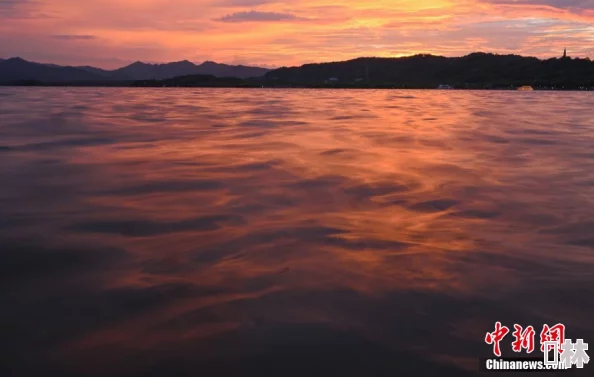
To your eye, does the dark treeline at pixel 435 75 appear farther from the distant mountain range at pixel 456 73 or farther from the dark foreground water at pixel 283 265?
the dark foreground water at pixel 283 265

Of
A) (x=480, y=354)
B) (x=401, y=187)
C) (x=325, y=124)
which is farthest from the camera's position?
(x=325, y=124)

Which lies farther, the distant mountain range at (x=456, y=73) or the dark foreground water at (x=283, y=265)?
the distant mountain range at (x=456, y=73)

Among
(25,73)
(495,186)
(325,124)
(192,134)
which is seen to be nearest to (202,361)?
(495,186)

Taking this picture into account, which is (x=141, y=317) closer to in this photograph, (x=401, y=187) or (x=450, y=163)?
(x=401, y=187)

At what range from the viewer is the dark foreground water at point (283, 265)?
3.84 metres

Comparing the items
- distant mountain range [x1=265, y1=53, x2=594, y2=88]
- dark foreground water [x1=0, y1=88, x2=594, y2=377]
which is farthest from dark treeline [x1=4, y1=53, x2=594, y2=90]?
dark foreground water [x1=0, y1=88, x2=594, y2=377]

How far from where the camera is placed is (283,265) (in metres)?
5.46

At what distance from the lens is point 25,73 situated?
16050 cm

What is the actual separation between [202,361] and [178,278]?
1516 mm

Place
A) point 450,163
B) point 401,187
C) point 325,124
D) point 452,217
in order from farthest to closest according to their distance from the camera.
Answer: point 325,124, point 450,163, point 401,187, point 452,217

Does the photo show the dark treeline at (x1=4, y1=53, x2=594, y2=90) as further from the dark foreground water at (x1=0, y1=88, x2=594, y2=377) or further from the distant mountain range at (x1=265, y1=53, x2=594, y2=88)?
the dark foreground water at (x1=0, y1=88, x2=594, y2=377)

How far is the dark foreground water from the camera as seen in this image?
151 inches

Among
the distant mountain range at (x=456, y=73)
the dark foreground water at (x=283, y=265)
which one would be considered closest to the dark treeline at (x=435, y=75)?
the distant mountain range at (x=456, y=73)

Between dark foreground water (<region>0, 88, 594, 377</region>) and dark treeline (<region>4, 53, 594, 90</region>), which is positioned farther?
dark treeline (<region>4, 53, 594, 90</region>)
